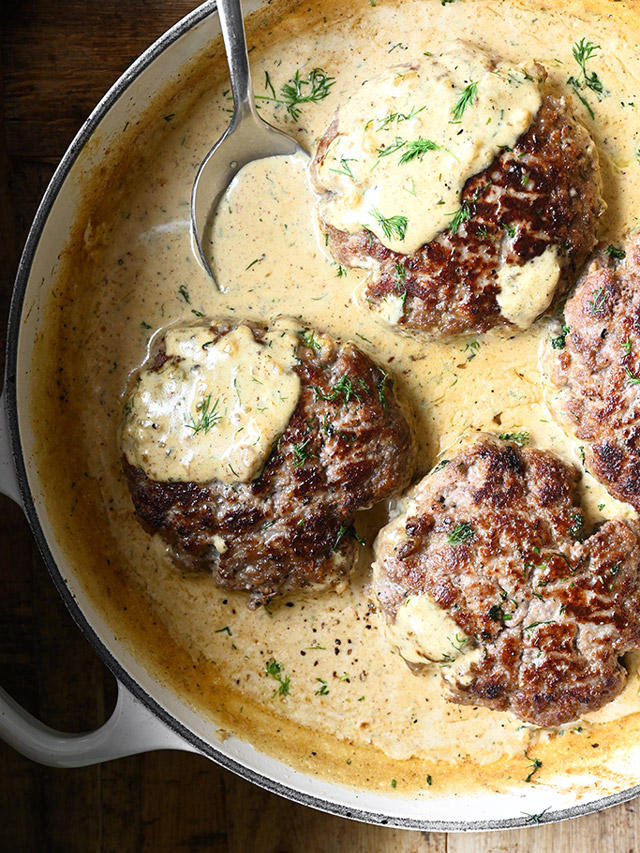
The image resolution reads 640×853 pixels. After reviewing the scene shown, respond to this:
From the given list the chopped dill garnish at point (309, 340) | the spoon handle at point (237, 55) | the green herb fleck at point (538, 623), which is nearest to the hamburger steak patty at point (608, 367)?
the green herb fleck at point (538, 623)

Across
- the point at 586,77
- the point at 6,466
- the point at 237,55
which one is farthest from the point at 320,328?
the point at 586,77

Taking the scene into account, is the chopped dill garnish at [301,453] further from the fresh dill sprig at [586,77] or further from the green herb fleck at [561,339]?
the fresh dill sprig at [586,77]

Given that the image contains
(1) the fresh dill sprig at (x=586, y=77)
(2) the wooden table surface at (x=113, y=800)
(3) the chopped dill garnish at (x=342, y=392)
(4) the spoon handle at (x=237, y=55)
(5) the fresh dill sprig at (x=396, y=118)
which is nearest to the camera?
(4) the spoon handle at (x=237, y=55)

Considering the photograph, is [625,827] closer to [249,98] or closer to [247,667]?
[247,667]

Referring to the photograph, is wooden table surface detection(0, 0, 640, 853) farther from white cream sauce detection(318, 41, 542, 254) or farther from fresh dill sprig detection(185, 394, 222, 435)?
white cream sauce detection(318, 41, 542, 254)

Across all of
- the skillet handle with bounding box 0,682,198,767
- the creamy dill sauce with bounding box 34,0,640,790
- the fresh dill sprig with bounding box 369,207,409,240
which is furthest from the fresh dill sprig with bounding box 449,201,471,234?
the skillet handle with bounding box 0,682,198,767

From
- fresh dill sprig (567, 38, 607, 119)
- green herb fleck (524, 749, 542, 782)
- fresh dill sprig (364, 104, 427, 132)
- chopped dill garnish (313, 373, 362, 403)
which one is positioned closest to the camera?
fresh dill sprig (364, 104, 427, 132)

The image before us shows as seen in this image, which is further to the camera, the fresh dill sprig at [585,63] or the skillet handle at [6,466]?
the fresh dill sprig at [585,63]
